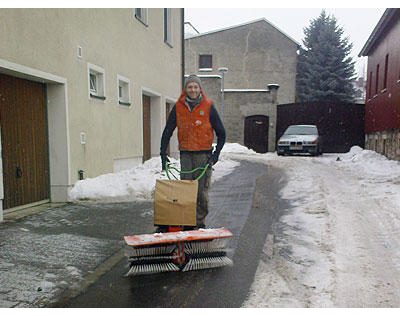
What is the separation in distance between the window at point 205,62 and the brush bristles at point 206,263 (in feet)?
89.0

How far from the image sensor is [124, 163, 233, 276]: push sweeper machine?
3174mm

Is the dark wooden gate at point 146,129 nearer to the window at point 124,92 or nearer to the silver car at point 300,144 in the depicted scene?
the window at point 124,92

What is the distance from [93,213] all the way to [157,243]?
2.89m

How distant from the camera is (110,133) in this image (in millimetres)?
8258

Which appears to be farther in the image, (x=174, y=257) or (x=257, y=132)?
(x=257, y=132)

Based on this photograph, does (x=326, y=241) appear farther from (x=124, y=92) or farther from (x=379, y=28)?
(x=379, y=28)

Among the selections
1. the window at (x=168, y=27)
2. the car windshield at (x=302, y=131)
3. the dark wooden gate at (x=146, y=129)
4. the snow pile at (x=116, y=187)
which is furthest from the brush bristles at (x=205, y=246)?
the car windshield at (x=302, y=131)

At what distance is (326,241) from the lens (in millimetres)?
4227

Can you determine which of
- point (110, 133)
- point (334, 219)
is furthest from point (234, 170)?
point (334, 219)

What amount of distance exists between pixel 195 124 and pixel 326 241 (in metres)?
2.12

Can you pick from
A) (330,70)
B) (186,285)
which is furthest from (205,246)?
(330,70)

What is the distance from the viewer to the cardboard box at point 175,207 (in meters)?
3.62

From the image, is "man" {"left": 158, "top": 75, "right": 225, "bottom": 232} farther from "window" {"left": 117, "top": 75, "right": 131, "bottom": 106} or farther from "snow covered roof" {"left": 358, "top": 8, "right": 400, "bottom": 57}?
"snow covered roof" {"left": 358, "top": 8, "right": 400, "bottom": 57}

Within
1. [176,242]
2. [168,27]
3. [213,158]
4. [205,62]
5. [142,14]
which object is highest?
[205,62]
